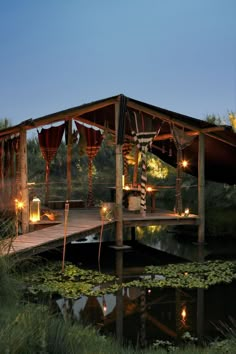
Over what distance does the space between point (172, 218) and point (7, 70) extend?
172 feet

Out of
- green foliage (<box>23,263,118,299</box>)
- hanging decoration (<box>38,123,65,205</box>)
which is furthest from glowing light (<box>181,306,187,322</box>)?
hanging decoration (<box>38,123,65,205</box>)

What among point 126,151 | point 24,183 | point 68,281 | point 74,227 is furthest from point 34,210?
point 126,151

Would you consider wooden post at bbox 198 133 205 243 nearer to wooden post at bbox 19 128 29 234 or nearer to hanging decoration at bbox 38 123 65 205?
wooden post at bbox 19 128 29 234

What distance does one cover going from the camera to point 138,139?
11820mm

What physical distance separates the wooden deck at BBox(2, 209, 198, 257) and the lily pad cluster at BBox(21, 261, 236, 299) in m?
0.46

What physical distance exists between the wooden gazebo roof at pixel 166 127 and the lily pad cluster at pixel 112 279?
319 cm

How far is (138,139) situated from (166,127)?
4.09 ft

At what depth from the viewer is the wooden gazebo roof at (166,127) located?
→ 11.1 m

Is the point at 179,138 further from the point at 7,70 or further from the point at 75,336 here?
the point at 7,70

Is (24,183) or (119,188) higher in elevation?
(24,183)

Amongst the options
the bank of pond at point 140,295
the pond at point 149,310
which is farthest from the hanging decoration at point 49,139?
the pond at point 149,310

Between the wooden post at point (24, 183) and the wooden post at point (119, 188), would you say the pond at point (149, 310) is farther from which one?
the wooden post at point (24, 183)

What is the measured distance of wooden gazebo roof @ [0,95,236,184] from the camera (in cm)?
1106

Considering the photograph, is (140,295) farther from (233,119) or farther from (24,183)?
(233,119)
